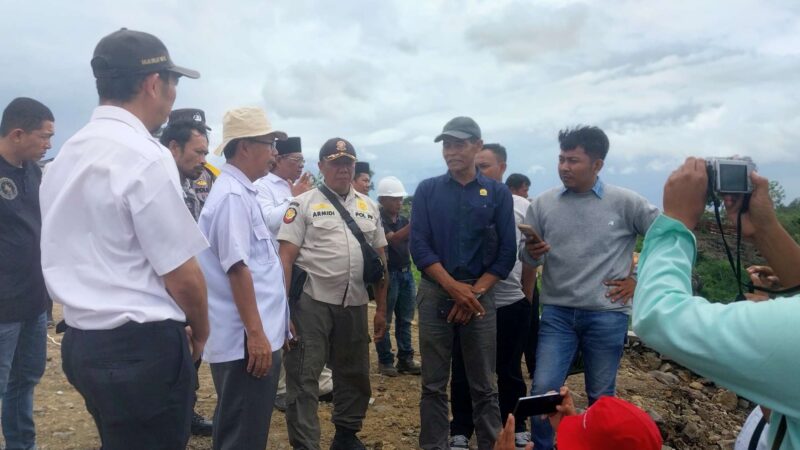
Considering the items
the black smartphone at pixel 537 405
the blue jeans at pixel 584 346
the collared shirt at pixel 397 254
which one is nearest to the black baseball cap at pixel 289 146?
the collared shirt at pixel 397 254

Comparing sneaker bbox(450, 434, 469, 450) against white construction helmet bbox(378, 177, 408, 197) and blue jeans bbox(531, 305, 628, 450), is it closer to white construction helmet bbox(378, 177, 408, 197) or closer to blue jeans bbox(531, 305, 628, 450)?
blue jeans bbox(531, 305, 628, 450)

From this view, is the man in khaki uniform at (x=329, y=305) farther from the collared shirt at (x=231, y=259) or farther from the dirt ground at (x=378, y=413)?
the collared shirt at (x=231, y=259)

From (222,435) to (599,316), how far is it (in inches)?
98.2

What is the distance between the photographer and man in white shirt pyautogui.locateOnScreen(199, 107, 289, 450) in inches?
119

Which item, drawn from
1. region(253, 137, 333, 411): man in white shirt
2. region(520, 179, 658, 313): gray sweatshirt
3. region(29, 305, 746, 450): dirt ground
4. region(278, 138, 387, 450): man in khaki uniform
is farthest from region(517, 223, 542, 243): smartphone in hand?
region(29, 305, 746, 450): dirt ground

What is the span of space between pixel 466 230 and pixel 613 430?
2459 millimetres

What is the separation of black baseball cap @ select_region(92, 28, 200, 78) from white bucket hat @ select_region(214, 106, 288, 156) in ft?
3.57

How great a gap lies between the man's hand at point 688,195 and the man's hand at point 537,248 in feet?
8.33

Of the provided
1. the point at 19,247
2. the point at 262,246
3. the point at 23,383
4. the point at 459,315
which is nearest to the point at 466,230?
the point at 459,315

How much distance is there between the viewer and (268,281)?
10.8 ft

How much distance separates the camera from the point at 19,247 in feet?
12.4

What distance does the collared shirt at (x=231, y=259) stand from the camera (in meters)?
3.06

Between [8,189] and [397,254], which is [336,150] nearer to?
[8,189]

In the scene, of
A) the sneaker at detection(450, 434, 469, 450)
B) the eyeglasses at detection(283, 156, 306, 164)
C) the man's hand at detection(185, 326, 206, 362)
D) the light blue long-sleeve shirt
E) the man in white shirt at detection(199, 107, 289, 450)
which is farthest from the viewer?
the eyeglasses at detection(283, 156, 306, 164)
